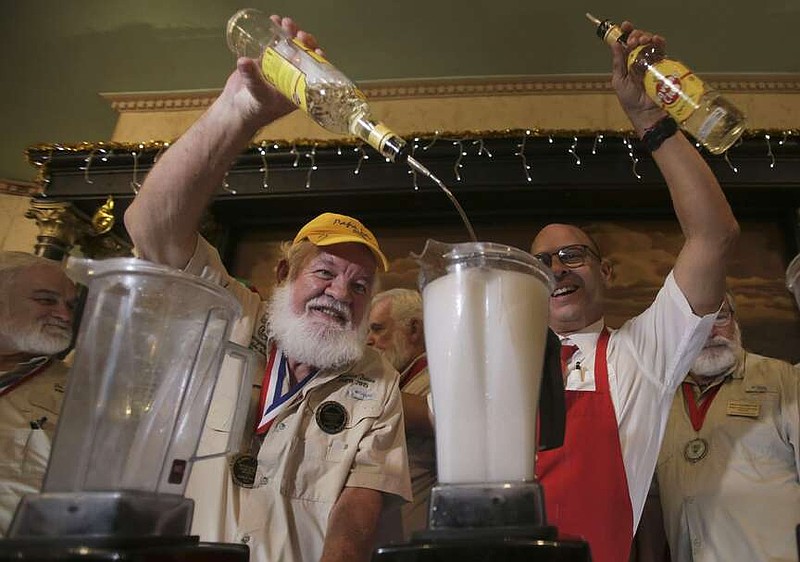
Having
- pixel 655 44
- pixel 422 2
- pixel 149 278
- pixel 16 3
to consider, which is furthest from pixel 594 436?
pixel 16 3

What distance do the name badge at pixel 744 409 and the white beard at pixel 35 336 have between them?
66.1 inches

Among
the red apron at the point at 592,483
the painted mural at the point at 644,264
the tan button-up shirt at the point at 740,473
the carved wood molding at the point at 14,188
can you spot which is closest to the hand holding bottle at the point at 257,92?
the red apron at the point at 592,483

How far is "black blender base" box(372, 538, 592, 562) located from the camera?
56 cm

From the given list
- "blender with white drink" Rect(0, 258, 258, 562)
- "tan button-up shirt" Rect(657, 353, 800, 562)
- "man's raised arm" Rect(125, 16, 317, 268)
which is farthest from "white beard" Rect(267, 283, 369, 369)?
"tan button-up shirt" Rect(657, 353, 800, 562)

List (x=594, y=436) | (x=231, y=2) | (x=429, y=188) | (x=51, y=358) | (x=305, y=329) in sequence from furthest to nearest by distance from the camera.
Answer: (x=231, y=2) < (x=429, y=188) < (x=51, y=358) < (x=305, y=329) < (x=594, y=436)

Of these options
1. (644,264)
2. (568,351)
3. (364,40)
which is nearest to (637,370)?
(568,351)

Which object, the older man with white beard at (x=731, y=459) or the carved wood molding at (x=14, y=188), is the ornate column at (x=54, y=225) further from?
the older man with white beard at (x=731, y=459)

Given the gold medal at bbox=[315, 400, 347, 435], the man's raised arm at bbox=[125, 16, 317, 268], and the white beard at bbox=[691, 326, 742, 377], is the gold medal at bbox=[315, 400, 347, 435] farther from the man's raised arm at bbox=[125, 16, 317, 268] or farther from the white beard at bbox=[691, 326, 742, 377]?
the white beard at bbox=[691, 326, 742, 377]

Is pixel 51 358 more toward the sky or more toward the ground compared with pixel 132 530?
more toward the sky

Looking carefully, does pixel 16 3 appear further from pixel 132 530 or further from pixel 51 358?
pixel 132 530

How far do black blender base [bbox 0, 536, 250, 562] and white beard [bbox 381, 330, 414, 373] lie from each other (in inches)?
58.4

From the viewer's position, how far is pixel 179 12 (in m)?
2.63

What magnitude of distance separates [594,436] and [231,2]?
7.30 feet

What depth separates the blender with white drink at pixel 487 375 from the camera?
65cm
